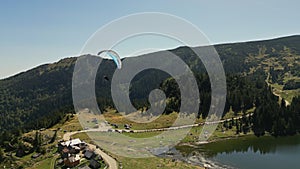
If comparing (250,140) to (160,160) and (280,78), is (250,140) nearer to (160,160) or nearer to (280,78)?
(160,160)

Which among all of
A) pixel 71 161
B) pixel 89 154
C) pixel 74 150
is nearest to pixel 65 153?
pixel 74 150

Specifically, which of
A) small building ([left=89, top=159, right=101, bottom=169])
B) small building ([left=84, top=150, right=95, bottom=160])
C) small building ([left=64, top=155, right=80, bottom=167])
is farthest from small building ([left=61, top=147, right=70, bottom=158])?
small building ([left=89, top=159, right=101, bottom=169])

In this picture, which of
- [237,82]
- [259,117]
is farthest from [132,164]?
[237,82]

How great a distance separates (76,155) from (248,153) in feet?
130

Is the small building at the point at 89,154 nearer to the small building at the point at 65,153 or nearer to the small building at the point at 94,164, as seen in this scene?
the small building at the point at 65,153

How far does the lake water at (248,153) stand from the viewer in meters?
65.8

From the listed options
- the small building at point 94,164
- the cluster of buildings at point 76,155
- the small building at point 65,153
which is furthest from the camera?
the small building at point 65,153

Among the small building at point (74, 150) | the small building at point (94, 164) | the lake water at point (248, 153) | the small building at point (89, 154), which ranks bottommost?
the lake water at point (248, 153)

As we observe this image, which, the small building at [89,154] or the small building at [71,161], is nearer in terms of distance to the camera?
the small building at [71,161]

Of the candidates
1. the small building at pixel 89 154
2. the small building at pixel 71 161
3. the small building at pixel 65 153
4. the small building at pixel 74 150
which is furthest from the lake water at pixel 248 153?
the small building at pixel 65 153

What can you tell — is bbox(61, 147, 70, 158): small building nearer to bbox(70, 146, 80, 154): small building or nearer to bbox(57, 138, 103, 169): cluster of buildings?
bbox(57, 138, 103, 169): cluster of buildings

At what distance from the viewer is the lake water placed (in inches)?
2591

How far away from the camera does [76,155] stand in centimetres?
5916

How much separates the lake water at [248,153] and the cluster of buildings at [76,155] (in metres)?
18.1
